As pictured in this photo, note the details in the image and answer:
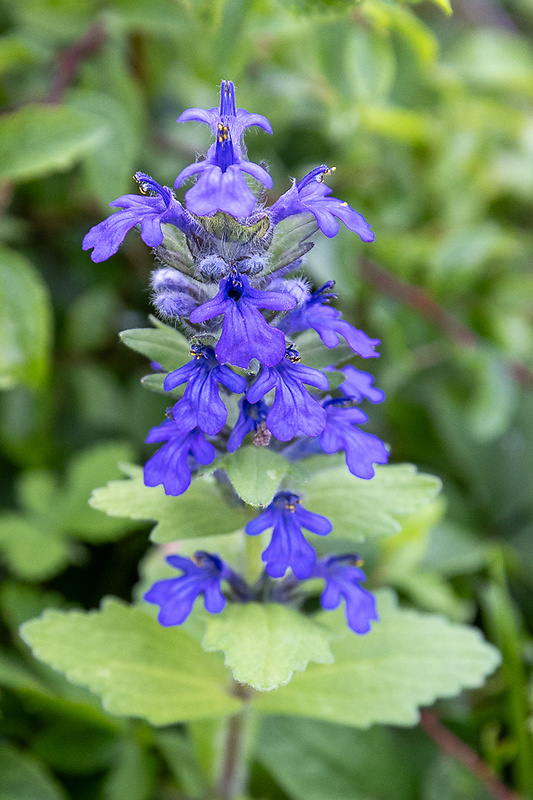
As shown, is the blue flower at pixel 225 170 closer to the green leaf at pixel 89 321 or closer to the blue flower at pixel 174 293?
the blue flower at pixel 174 293

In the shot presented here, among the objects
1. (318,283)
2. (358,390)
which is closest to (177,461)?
(358,390)

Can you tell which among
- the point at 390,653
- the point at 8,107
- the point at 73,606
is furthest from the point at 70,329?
the point at 390,653

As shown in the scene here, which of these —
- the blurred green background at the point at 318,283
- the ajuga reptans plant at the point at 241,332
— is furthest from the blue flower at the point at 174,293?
the blurred green background at the point at 318,283

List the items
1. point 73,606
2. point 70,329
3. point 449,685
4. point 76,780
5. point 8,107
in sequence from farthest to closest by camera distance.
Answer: point 70,329, point 8,107, point 73,606, point 76,780, point 449,685

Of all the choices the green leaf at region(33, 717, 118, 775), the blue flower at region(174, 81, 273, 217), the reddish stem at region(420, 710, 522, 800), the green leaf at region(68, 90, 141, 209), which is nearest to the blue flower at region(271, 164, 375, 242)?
the blue flower at region(174, 81, 273, 217)

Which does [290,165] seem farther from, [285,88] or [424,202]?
[424,202]

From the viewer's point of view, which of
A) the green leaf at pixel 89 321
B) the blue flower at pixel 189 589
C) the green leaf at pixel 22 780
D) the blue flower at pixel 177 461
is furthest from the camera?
the green leaf at pixel 89 321
